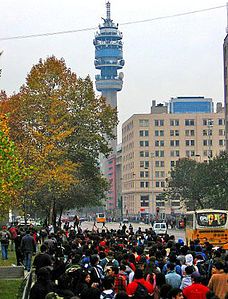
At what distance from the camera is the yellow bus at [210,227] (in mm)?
39688

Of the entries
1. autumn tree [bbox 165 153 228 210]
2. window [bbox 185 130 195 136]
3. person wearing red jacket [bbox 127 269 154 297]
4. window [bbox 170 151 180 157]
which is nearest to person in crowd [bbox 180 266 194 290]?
person wearing red jacket [bbox 127 269 154 297]

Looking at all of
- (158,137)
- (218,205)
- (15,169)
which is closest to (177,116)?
(158,137)

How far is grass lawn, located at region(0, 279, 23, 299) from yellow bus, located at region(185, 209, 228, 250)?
15864 mm

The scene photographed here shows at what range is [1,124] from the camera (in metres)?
29.9

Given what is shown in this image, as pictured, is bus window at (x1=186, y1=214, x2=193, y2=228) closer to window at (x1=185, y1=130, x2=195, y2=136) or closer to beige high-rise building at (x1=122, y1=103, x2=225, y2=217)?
beige high-rise building at (x1=122, y1=103, x2=225, y2=217)

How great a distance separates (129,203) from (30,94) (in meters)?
123

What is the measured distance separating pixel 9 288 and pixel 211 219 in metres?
18.9

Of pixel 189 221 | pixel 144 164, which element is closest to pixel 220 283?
pixel 189 221

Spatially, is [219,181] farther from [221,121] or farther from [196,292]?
[221,121]

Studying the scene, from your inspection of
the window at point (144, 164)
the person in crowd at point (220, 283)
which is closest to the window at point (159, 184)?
the window at point (144, 164)

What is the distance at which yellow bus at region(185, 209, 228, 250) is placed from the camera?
39688mm

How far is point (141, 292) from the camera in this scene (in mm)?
13500

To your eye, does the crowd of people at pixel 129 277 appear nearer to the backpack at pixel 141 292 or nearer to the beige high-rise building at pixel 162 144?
the backpack at pixel 141 292

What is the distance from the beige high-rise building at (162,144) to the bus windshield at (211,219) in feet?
411
